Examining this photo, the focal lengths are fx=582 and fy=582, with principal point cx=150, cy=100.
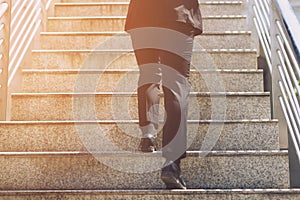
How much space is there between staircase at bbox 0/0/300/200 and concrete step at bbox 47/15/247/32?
0.80 feet

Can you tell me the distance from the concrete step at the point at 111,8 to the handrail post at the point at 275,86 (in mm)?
1099

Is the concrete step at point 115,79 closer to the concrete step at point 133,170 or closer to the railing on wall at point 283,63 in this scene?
the railing on wall at point 283,63

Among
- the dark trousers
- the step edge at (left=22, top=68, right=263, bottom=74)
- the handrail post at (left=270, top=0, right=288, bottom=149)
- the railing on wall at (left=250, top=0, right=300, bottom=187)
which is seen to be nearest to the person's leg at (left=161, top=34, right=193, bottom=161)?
the dark trousers

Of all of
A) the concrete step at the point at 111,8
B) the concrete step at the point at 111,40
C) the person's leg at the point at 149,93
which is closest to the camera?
the person's leg at the point at 149,93

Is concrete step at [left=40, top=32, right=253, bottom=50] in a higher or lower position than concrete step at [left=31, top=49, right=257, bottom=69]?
higher

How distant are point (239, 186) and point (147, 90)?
663 mm

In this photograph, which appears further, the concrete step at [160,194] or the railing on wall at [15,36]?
the railing on wall at [15,36]

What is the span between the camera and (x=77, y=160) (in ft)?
9.71

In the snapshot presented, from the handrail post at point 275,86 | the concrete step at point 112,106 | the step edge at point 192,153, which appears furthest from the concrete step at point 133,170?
the concrete step at point 112,106

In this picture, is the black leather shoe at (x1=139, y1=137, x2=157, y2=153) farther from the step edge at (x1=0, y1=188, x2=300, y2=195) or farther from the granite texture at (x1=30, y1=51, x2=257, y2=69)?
the granite texture at (x1=30, y1=51, x2=257, y2=69)

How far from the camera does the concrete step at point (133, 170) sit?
2.91 m

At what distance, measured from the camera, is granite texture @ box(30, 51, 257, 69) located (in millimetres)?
3889

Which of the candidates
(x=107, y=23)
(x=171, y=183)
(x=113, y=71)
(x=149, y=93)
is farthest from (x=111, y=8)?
(x=171, y=183)

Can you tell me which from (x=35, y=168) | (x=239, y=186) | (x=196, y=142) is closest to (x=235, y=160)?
(x=239, y=186)
